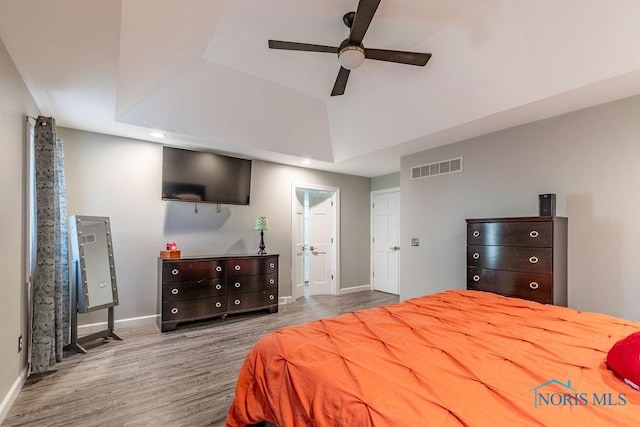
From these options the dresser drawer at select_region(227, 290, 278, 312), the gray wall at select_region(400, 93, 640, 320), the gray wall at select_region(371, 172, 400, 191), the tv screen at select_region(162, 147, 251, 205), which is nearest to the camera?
the gray wall at select_region(400, 93, 640, 320)

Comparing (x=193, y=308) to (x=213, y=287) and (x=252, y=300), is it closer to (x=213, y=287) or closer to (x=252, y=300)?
(x=213, y=287)

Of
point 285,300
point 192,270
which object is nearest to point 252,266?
point 192,270

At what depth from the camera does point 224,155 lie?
4.40 m

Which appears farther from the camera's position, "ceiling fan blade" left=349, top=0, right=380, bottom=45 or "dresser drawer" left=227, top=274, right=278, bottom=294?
"dresser drawer" left=227, top=274, right=278, bottom=294

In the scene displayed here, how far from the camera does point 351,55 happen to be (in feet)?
7.24

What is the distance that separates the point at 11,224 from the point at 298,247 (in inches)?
148

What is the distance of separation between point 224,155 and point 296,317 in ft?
8.71

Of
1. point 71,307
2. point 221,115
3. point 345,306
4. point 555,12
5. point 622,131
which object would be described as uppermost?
point 555,12

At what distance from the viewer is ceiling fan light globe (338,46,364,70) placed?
2164 mm

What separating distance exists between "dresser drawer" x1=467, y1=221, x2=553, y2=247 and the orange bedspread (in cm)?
90

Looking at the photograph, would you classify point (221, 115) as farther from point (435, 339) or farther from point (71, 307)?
point (435, 339)

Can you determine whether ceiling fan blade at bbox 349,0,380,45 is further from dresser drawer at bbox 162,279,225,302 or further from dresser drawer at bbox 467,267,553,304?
dresser drawer at bbox 162,279,225,302

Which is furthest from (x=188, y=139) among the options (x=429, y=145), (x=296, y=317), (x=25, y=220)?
(x=429, y=145)

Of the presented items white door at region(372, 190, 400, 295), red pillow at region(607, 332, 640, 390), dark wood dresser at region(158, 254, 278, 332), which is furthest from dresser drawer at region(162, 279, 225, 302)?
red pillow at region(607, 332, 640, 390)
